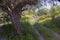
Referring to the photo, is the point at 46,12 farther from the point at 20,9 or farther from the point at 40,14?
the point at 20,9

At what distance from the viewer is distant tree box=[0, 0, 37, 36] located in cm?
1271

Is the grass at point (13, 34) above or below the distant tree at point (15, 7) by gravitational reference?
below

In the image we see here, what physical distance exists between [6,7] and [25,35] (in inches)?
106

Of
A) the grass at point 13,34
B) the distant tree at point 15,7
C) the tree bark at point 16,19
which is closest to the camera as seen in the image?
the distant tree at point 15,7

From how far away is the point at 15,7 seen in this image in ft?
43.5

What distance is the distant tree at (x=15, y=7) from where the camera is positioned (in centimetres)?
1271

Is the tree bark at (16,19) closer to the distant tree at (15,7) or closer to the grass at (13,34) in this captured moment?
the distant tree at (15,7)

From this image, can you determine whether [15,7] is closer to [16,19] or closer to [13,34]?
[16,19]

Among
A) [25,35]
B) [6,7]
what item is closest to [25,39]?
[25,35]

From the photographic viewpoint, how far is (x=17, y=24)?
13.3 meters

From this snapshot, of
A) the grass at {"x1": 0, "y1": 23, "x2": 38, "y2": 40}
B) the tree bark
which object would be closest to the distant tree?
the tree bark

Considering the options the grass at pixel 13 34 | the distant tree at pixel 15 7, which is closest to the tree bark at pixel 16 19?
the distant tree at pixel 15 7

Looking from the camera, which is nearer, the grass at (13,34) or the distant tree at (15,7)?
the distant tree at (15,7)

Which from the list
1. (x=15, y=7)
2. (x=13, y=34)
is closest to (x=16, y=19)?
(x=15, y=7)
